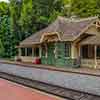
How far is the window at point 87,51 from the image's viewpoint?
1101 inches

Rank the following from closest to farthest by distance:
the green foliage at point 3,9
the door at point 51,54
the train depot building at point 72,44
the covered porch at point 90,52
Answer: the covered porch at point 90,52, the train depot building at point 72,44, the door at point 51,54, the green foliage at point 3,9

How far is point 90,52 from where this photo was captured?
28000 mm

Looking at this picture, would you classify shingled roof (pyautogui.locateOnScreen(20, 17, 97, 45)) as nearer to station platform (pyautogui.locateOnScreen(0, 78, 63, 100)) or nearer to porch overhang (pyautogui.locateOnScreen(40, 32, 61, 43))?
porch overhang (pyautogui.locateOnScreen(40, 32, 61, 43))

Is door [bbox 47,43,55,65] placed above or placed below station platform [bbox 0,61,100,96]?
above

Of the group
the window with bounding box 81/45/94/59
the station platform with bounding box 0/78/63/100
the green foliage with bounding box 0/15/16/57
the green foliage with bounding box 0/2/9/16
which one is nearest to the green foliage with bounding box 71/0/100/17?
the green foliage with bounding box 0/15/16/57

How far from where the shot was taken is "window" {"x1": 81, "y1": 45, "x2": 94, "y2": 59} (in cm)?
2797

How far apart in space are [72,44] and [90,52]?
2.06m

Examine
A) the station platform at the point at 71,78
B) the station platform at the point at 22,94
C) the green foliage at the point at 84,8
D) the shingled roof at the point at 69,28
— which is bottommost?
the station platform at the point at 71,78

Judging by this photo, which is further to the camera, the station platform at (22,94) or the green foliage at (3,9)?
the green foliage at (3,9)

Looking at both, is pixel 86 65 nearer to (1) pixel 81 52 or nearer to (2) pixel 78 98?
(1) pixel 81 52

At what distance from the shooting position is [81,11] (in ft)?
129

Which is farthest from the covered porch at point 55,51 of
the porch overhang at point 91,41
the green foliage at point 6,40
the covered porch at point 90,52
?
the green foliage at point 6,40

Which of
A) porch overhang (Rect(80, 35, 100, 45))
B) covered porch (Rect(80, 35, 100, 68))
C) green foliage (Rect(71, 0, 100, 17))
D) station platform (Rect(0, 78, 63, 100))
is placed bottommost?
station platform (Rect(0, 78, 63, 100))

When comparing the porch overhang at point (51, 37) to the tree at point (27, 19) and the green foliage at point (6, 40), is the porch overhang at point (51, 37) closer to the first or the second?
the tree at point (27, 19)
